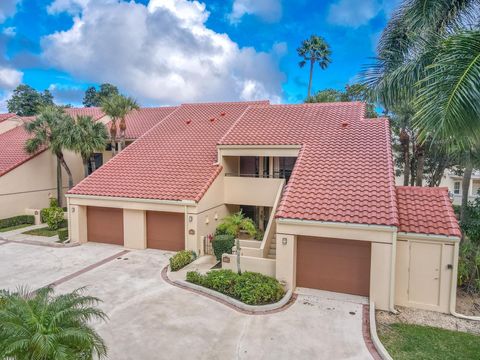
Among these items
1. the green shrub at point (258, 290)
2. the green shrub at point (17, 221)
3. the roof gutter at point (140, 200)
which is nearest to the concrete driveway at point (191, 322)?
the green shrub at point (258, 290)

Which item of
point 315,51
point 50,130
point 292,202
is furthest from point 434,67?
point 315,51

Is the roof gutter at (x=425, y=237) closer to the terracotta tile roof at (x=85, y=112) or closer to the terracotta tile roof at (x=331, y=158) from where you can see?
the terracotta tile roof at (x=331, y=158)

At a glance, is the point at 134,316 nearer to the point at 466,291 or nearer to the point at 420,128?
the point at 420,128

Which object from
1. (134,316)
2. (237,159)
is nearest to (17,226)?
(237,159)

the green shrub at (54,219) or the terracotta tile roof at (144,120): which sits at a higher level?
the terracotta tile roof at (144,120)

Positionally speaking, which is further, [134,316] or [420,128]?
[134,316]
